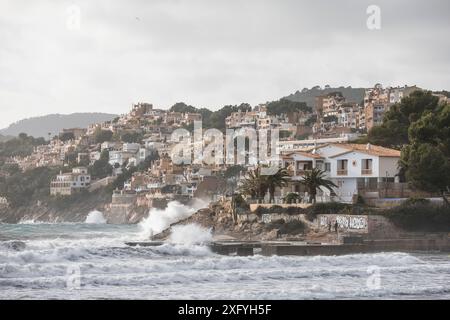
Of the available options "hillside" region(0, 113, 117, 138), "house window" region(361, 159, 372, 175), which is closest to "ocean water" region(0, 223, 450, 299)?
"house window" region(361, 159, 372, 175)

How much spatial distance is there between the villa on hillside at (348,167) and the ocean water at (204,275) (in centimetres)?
774

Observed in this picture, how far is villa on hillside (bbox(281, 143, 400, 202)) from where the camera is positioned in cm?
3388

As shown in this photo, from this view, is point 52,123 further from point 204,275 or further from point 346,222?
point 204,275

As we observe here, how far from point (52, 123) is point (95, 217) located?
331ft

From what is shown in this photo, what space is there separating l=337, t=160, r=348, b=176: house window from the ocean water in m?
8.74

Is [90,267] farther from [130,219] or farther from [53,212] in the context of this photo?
[53,212]

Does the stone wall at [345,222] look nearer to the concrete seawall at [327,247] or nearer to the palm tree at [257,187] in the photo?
the concrete seawall at [327,247]

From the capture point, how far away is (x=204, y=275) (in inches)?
818

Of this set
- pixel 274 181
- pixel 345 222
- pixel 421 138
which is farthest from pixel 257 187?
pixel 421 138

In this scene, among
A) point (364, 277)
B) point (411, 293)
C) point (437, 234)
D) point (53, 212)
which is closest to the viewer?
point (411, 293)

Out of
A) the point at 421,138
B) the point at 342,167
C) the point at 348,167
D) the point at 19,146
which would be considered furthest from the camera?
the point at 19,146

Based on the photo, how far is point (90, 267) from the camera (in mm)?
21844

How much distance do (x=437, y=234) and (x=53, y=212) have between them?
6651 centimetres
